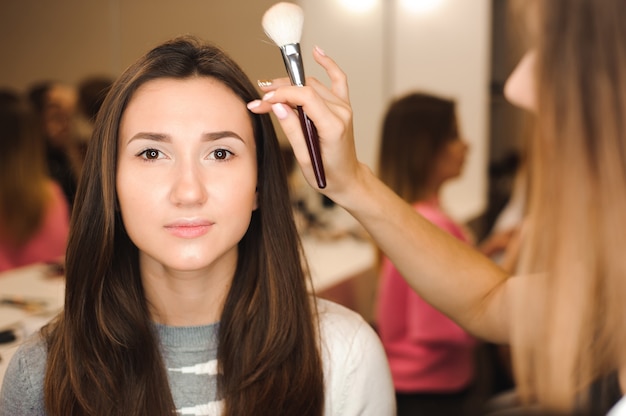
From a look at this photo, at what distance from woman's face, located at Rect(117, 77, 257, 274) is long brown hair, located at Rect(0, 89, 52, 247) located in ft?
4.63

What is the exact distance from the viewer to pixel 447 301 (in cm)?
110

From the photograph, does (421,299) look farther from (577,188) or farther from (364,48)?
(364,48)

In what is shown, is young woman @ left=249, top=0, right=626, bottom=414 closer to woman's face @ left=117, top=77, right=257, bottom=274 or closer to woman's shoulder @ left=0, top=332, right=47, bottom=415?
woman's face @ left=117, top=77, right=257, bottom=274

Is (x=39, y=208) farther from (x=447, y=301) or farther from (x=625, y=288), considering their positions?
(x=625, y=288)

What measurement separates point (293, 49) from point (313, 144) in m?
0.12

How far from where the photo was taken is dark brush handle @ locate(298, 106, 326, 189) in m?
0.92

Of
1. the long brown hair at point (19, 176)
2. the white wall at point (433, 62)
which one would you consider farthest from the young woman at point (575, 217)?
the white wall at point (433, 62)

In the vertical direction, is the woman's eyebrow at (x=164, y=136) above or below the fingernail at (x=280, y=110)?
below

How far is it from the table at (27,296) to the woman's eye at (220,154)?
57cm

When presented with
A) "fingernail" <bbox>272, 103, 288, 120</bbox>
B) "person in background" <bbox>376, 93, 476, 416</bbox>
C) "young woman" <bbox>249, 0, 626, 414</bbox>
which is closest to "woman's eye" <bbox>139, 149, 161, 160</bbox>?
"fingernail" <bbox>272, 103, 288, 120</bbox>

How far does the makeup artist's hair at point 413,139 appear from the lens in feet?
7.00

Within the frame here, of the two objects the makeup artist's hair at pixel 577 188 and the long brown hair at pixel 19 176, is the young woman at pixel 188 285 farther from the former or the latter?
the long brown hair at pixel 19 176

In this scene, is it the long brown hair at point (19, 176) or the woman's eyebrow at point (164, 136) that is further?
the long brown hair at point (19, 176)

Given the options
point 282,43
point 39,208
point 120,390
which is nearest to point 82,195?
point 120,390
